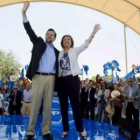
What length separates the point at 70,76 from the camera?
3.59m

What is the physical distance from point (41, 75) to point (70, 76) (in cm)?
44

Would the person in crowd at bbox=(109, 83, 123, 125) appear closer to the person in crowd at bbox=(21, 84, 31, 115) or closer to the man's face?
the person in crowd at bbox=(21, 84, 31, 115)

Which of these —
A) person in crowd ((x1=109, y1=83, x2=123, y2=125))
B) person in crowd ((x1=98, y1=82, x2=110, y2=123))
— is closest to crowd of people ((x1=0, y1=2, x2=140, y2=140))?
person in crowd ((x1=109, y1=83, x2=123, y2=125))

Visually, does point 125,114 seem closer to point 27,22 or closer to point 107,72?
point 27,22

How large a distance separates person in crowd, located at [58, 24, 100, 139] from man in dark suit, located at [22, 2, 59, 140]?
0.15 m

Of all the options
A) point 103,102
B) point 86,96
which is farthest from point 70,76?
point 86,96

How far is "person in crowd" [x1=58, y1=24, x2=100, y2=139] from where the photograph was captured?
3602 millimetres

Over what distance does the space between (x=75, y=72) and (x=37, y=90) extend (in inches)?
24.4

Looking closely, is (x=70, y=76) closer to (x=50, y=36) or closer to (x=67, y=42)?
(x=67, y=42)

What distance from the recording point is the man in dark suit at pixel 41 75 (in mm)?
3375

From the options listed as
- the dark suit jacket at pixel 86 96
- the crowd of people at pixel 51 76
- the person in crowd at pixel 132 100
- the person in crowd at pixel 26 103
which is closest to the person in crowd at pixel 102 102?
the dark suit jacket at pixel 86 96

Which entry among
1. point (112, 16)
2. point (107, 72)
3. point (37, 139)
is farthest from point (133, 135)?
point (107, 72)

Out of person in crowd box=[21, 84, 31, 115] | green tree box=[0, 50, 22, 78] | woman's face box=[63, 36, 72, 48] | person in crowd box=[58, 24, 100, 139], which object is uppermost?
green tree box=[0, 50, 22, 78]

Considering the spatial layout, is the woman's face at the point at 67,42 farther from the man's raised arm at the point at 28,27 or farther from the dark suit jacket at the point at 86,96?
the dark suit jacket at the point at 86,96
